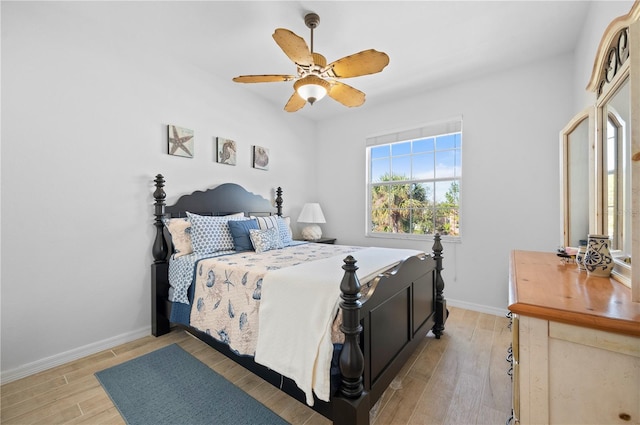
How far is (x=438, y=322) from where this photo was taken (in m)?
2.57

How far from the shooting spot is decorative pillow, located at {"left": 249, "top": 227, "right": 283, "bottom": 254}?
2.70 meters

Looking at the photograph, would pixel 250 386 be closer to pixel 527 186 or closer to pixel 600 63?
pixel 600 63

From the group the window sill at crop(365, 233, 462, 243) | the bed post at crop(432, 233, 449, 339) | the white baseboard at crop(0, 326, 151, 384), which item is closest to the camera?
the white baseboard at crop(0, 326, 151, 384)

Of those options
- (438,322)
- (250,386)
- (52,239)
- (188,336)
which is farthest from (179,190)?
(438,322)

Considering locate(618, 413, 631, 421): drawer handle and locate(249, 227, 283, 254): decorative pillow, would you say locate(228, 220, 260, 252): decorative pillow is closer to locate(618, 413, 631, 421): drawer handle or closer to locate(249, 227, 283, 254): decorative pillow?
locate(249, 227, 283, 254): decorative pillow

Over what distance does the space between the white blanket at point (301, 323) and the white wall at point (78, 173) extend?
168 centimetres

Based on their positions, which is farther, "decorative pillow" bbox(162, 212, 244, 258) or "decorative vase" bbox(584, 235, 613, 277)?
"decorative pillow" bbox(162, 212, 244, 258)

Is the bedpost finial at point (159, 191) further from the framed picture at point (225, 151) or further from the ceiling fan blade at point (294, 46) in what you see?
the ceiling fan blade at point (294, 46)

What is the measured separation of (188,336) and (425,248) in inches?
115

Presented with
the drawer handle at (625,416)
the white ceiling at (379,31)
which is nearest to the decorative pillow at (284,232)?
the white ceiling at (379,31)

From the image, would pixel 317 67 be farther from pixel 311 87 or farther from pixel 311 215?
pixel 311 215

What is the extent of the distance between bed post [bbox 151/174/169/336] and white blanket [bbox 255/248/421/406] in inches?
58.1

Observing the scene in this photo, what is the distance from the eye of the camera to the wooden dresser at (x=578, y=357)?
77 centimetres

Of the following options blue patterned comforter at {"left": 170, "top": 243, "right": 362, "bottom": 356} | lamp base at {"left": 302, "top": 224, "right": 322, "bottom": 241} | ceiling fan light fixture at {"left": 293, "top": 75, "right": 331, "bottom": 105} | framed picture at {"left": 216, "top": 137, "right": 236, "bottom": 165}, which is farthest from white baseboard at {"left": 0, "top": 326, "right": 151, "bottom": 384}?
ceiling fan light fixture at {"left": 293, "top": 75, "right": 331, "bottom": 105}
